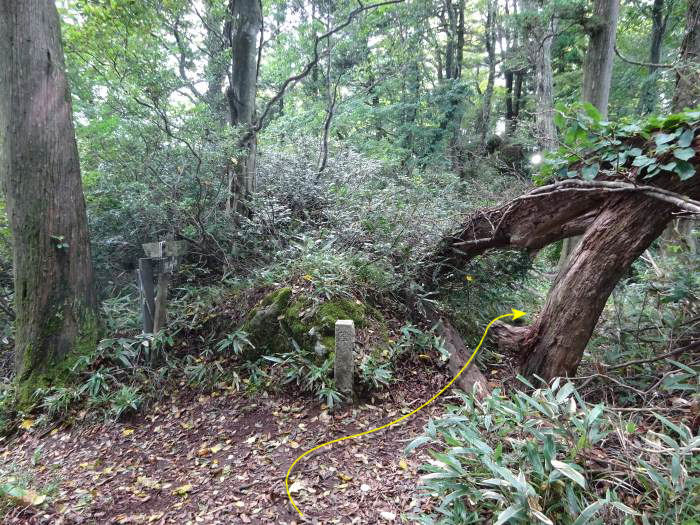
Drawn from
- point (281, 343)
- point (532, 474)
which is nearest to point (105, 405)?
point (281, 343)

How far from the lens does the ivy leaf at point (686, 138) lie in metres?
2.46

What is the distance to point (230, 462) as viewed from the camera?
300cm

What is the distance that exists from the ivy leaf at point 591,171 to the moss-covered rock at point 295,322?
2.43 m

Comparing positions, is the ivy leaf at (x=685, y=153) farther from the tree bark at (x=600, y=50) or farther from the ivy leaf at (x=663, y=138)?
the tree bark at (x=600, y=50)

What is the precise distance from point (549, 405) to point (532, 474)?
18.7 inches

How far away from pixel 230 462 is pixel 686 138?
4.10m

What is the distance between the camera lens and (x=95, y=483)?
9.48 feet

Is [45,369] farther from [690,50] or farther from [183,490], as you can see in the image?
[690,50]

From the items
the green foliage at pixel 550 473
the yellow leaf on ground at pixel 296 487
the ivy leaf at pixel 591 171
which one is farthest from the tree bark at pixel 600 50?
the yellow leaf on ground at pixel 296 487

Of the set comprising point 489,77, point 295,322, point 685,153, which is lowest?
point 295,322

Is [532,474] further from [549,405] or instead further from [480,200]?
[480,200]

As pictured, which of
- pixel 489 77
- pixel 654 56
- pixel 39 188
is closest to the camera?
pixel 39 188

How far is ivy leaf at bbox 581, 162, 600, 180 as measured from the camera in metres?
2.91

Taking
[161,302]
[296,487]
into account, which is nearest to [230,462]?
[296,487]
